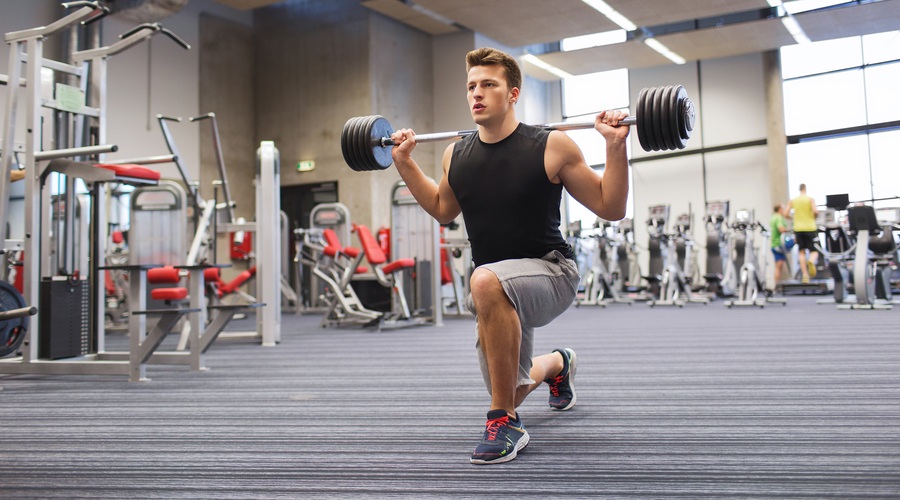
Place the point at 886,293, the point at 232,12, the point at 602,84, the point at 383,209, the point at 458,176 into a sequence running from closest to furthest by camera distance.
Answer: the point at 458,176 → the point at 886,293 → the point at 383,209 → the point at 232,12 → the point at 602,84

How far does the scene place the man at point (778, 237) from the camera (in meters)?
10.7

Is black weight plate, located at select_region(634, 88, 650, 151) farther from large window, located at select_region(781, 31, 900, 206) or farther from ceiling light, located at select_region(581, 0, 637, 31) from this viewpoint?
large window, located at select_region(781, 31, 900, 206)

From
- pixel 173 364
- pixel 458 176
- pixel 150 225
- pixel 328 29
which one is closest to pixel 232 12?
pixel 328 29

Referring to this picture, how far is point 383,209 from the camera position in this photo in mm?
11523

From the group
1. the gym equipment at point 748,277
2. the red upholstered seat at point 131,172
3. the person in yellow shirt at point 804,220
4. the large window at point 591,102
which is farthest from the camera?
the large window at point 591,102

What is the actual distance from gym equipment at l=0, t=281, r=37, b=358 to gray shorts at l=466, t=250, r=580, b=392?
222 cm

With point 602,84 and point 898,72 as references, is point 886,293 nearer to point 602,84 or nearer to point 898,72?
point 898,72

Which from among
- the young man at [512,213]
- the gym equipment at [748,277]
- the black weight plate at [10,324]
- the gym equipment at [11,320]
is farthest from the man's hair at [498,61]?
the gym equipment at [748,277]

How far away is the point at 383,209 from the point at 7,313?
864 cm

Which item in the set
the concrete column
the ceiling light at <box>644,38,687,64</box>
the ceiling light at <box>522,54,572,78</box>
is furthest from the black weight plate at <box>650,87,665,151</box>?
the concrete column

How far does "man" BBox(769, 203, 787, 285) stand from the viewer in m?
10.7

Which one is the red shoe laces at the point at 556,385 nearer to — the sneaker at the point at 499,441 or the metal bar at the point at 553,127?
the sneaker at the point at 499,441

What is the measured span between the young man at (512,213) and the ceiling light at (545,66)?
442 inches

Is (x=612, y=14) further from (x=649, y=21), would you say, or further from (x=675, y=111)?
(x=675, y=111)
